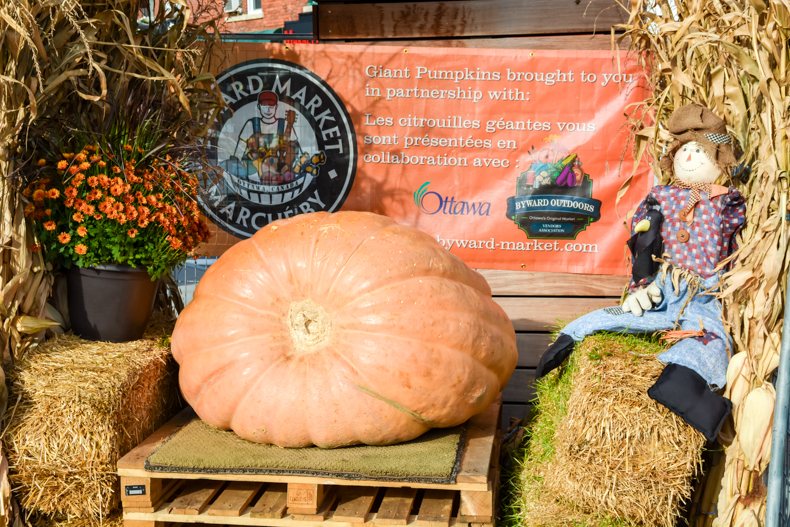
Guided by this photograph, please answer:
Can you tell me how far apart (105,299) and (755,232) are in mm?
2686

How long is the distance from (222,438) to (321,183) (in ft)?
5.83

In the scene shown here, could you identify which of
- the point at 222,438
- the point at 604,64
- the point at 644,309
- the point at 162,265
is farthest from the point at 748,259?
the point at 162,265

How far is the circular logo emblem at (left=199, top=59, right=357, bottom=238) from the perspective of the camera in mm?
4391

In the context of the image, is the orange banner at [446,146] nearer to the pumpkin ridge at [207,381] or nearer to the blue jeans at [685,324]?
the blue jeans at [685,324]

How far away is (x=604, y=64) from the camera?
4.20 meters

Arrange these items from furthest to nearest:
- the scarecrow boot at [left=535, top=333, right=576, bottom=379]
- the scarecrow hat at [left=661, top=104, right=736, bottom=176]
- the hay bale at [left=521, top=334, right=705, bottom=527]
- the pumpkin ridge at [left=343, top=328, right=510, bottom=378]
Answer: the scarecrow boot at [left=535, top=333, right=576, bottom=379] < the scarecrow hat at [left=661, top=104, right=736, bottom=176] < the pumpkin ridge at [left=343, top=328, right=510, bottom=378] < the hay bale at [left=521, top=334, right=705, bottom=527]

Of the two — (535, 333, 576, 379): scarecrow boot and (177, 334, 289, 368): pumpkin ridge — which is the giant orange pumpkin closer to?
(177, 334, 289, 368): pumpkin ridge

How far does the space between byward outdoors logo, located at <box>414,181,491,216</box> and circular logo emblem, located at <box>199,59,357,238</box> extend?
413 mm

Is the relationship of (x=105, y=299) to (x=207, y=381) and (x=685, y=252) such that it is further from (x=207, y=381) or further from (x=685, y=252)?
(x=685, y=252)

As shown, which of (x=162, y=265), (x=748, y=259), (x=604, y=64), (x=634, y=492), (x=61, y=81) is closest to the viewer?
(x=634, y=492)

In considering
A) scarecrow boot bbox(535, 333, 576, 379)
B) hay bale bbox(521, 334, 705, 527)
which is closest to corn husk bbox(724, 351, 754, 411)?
hay bale bbox(521, 334, 705, 527)

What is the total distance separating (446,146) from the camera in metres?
4.34

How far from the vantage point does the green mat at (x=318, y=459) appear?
9.23 feet

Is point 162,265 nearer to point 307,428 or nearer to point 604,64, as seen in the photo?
point 307,428
